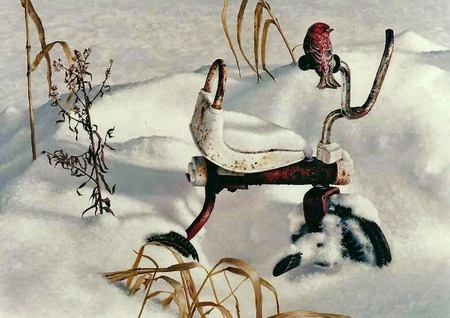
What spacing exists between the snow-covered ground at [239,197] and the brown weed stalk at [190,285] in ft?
0.09

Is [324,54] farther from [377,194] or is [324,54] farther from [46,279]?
[46,279]

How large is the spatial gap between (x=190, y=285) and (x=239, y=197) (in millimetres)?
339

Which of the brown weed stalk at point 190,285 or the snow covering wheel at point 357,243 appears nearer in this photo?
the brown weed stalk at point 190,285

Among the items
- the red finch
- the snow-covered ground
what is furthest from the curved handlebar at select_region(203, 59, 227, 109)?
the snow-covered ground

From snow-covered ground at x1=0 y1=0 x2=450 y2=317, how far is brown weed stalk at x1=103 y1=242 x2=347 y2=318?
0.03 meters

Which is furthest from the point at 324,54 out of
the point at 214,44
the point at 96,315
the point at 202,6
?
the point at 202,6

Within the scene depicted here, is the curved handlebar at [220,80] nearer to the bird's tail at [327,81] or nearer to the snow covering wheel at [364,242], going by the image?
the bird's tail at [327,81]

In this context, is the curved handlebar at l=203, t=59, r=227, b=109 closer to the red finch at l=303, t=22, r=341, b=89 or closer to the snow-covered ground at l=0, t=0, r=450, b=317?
the red finch at l=303, t=22, r=341, b=89

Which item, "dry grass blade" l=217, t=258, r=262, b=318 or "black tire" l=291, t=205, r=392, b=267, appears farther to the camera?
"black tire" l=291, t=205, r=392, b=267

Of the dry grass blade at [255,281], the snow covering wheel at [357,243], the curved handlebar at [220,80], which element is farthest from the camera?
the snow covering wheel at [357,243]

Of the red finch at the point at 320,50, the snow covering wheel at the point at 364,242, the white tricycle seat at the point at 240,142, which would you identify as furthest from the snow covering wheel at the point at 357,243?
the red finch at the point at 320,50

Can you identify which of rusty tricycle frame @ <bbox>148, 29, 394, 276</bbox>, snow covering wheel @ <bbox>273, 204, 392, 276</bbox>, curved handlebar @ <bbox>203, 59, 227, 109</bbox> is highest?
curved handlebar @ <bbox>203, 59, 227, 109</bbox>

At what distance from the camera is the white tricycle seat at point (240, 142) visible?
133 cm

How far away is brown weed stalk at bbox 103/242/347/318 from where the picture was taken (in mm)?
1132
